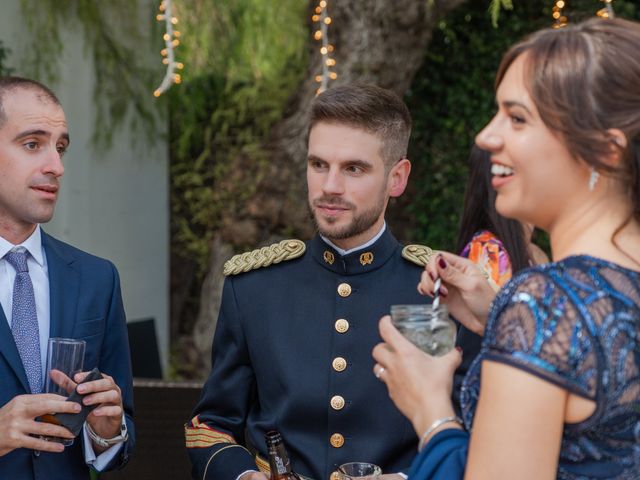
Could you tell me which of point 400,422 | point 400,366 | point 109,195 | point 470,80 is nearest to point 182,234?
point 109,195

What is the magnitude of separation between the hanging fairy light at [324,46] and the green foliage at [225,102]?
1.14ft

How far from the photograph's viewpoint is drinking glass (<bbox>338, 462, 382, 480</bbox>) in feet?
6.93

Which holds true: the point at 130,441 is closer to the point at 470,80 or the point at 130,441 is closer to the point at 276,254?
the point at 276,254

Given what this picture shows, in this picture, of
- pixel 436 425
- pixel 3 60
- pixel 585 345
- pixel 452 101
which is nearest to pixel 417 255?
pixel 436 425

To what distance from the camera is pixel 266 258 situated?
2.67 meters

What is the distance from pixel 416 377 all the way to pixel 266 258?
105cm

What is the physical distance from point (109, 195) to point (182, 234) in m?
0.85

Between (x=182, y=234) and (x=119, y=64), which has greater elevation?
(x=119, y=64)

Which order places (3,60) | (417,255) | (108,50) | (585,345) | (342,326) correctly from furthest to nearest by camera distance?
1. (108,50)
2. (3,60)
3. (417,255)
4. (342,326)
5. (585,345)

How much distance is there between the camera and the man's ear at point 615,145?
1595 millimetres

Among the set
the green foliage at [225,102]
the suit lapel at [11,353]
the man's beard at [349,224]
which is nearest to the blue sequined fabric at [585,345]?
the man's beard at [349,224]

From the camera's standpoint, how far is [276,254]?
105 inches

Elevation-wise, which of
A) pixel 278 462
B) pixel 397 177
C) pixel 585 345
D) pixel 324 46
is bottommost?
pixel 278 462

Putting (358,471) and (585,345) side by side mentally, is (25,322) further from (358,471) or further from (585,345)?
(585,345)
